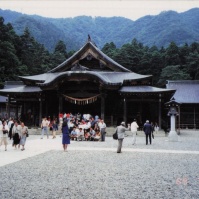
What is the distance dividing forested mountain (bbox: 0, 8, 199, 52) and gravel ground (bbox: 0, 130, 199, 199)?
83.1m

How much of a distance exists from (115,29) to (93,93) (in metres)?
107

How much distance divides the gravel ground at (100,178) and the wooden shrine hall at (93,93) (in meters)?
14.6

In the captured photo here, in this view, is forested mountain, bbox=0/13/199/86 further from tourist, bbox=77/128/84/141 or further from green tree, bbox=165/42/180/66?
tourist, bbox=77/128/84/141

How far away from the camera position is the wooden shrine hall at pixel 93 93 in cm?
2402

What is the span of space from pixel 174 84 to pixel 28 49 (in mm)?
35569

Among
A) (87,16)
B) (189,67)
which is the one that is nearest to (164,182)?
(189,67)

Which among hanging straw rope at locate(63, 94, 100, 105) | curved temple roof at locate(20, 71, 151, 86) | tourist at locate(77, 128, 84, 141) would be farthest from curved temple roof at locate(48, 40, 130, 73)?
tourist at locate(77, 128, 84, 141)

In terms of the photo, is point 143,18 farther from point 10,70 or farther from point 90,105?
point 90,105

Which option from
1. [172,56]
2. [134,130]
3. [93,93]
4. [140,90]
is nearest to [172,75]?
[172,56]

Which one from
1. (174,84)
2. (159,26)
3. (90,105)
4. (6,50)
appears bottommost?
(90,105)

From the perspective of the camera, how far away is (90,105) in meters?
26.9

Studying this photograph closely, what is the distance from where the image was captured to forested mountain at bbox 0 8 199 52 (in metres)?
96.2

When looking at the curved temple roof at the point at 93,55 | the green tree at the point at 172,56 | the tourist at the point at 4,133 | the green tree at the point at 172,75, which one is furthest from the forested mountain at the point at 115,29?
the tourist at the point at 4,133

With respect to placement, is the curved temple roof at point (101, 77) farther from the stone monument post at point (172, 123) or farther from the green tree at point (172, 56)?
the green tree at point (172, 56)
